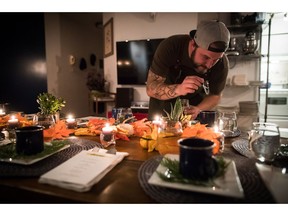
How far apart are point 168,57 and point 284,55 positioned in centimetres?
289

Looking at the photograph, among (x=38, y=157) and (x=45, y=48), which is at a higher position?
(x=45, y=48)

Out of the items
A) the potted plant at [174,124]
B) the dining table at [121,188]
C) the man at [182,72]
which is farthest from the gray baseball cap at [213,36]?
the dining table at [121,188]

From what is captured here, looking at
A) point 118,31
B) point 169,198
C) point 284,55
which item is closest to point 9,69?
point 118,31

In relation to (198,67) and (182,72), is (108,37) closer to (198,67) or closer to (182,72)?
(182,72)

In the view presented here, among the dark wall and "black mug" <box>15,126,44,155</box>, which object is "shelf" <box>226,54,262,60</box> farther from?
the dark wall

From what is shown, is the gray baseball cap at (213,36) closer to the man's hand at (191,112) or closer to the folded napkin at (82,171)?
the man's hand at (191,112)

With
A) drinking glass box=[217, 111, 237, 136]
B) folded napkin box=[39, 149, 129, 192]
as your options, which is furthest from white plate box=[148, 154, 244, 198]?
drinking glass box=[217, 111, 237, 136]

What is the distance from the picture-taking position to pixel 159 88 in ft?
5.25

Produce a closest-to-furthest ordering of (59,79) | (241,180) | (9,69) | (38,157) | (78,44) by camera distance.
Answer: (241,180) → (38,157) → (9,69) → (59,79) → (78,44)

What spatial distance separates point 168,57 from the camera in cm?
170

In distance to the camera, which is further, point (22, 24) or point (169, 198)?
point (22, 24)
